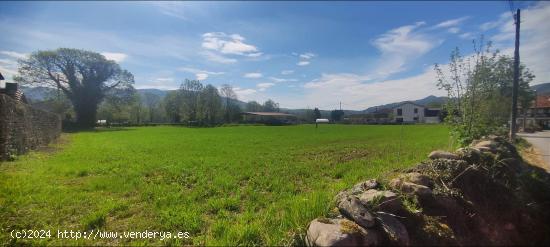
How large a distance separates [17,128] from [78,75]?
156 ft

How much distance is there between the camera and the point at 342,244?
2822 mm

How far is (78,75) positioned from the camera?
5088 cm

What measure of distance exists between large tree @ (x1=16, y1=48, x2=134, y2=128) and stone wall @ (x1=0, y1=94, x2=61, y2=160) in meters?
40.1

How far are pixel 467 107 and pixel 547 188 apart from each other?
6.34 m

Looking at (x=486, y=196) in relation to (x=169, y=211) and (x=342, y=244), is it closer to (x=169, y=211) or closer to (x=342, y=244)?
(x=342, y=244)

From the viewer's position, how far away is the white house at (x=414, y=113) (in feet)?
303

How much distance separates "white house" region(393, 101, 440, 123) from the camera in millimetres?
92456

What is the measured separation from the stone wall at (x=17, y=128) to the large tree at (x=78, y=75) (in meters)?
40.1

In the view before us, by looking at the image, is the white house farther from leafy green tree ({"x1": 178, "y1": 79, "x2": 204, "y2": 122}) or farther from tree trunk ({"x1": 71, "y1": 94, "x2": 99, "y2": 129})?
tree trunk ({"x1": 71, "y1": 94, "x2": 99, "y2": 129})

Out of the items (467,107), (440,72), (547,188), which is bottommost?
(547,188)

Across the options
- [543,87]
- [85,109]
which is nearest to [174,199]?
[543,87]

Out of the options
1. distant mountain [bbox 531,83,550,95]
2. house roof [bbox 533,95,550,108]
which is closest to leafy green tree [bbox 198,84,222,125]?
distant mountain [bbox 531,83,550,95]

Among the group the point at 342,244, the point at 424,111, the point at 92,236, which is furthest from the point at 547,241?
the point at 424,111

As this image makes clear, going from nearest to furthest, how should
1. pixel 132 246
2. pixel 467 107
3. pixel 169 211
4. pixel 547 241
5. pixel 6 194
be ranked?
1. pixel 132 246
2. pixel 547 241
3. pixel 169 211
4. pixel 6 194
5. pixel 467 107
